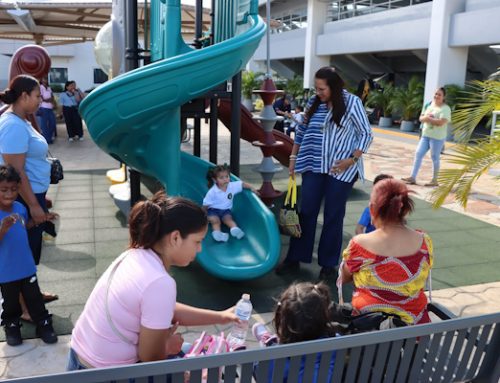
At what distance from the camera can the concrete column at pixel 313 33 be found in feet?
74.7

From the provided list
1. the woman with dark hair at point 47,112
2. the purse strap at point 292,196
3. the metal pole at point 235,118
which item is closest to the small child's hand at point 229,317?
the purse strap at point 292,196

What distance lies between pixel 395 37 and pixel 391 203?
1679cm

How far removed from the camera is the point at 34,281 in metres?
3.07

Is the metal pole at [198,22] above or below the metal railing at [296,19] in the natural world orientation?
below

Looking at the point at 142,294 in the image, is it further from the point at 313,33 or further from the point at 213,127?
the point at 313,33

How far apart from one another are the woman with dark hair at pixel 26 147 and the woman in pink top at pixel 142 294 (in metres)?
1.63

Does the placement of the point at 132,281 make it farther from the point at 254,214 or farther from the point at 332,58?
the point at 332,58

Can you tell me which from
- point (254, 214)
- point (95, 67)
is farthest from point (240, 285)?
point (95, 67)

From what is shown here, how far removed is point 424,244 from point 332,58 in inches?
886

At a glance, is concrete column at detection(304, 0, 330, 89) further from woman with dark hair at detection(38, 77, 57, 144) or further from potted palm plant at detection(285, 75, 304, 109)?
woman with dark hair at detection(38, 77, 57, 144)

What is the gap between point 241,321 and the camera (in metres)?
2.01

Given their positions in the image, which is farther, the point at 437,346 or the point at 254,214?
the point at 254,214

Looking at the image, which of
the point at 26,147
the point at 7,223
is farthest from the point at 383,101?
the point at 7,223

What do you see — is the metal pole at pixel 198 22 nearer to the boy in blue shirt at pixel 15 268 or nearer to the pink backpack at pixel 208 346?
the boy in blue shirt at pixel 15 268
